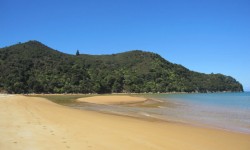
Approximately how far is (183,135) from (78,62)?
5459 inches

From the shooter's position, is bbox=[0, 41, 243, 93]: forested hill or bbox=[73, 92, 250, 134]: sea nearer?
bbox=[73, 92, 250, 134]: sea

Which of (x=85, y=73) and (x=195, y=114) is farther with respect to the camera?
(x=85, y=73)

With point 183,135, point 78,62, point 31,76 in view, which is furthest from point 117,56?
point 183,135

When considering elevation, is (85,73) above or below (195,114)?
above

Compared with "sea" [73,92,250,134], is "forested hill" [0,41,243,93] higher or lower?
higher

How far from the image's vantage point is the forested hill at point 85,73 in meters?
111

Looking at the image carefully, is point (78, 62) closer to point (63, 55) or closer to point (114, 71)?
point (63, 55)

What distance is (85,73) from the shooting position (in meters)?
136

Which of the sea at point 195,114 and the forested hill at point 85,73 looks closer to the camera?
the sea at point 195,114

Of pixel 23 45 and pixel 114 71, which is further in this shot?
pixel 114 71

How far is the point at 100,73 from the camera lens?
474ft

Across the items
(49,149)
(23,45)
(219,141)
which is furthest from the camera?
(23,45)

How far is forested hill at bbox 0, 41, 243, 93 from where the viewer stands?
111125 millimetres

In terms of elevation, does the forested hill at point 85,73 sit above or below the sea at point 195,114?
above
